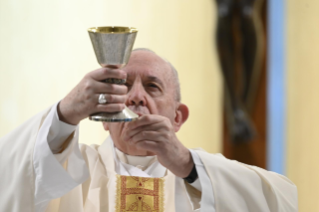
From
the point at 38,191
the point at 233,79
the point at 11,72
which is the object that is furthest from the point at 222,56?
the point at 38,191

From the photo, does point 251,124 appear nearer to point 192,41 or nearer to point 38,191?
point 192,41

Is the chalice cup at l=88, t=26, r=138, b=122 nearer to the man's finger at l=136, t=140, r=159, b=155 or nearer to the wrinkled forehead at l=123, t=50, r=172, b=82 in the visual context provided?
the man's finger at l=136, t=140, r=159, b=155

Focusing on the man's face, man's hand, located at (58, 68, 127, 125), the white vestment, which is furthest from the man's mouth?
man's hand, located at (58, 68, 127, 125)

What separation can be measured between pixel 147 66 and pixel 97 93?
2.62 feet

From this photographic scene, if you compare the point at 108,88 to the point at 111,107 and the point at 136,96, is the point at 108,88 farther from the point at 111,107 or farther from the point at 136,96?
the point at 136,96

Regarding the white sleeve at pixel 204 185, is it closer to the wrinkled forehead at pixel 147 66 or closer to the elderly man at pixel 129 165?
the elderly man at pixel 129 165

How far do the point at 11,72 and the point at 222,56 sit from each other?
1.53 m

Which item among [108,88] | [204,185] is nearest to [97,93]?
[108,88]

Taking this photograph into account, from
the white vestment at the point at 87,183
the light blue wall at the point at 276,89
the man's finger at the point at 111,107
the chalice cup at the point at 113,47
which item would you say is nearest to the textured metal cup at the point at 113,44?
the chalice cup at the point at 113,47

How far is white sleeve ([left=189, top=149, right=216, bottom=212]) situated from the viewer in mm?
2443

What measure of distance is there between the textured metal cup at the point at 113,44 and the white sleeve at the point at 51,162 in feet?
Result: 1.42

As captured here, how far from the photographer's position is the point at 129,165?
288cm

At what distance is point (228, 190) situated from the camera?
2.52 meters

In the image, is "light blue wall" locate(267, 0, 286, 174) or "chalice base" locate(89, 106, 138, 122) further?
"light blue wall" locate(267, 0, 286, 174)
